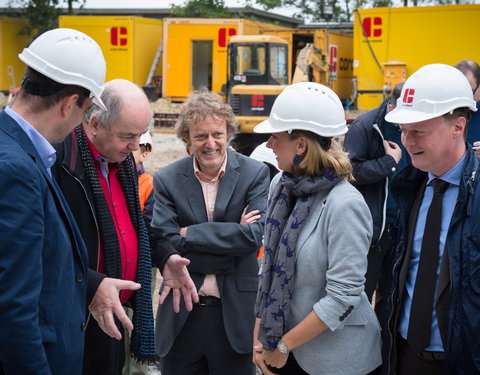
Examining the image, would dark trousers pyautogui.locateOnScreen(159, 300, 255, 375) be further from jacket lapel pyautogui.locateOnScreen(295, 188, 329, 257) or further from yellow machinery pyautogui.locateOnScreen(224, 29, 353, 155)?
yellow machinery pyautogui.locateOnScreen(224, 29, 353, 155)

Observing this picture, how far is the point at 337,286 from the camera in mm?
2596

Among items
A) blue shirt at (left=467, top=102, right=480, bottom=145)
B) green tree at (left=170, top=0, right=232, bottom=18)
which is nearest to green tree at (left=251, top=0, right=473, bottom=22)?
green tree at (left=170, top=0, right=232, bottom=18)

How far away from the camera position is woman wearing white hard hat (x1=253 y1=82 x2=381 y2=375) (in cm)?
262

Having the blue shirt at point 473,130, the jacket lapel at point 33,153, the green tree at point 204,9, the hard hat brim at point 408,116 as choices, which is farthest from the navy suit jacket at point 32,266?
the green tree at point 204,9

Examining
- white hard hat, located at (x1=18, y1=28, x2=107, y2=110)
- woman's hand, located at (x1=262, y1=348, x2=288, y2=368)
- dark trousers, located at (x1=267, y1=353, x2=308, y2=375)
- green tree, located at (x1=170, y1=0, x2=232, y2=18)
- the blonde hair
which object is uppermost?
green tree, located at (x1=170, y1=0, x2=232, y2=18)

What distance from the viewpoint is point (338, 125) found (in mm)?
2797

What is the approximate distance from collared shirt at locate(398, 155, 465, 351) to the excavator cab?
1245 centimetres

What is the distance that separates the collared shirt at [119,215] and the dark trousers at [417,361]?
1303 millimetres

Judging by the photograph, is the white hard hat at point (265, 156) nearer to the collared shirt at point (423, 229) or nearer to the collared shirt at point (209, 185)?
the collared shirt at point (209, 185)

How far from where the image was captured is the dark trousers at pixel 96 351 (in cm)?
302

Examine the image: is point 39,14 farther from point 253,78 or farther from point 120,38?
point 253,78

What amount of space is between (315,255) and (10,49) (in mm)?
25213

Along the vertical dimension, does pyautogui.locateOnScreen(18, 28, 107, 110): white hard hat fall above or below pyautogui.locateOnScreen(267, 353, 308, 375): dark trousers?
above

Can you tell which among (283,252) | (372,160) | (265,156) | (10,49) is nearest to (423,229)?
(283,252)
